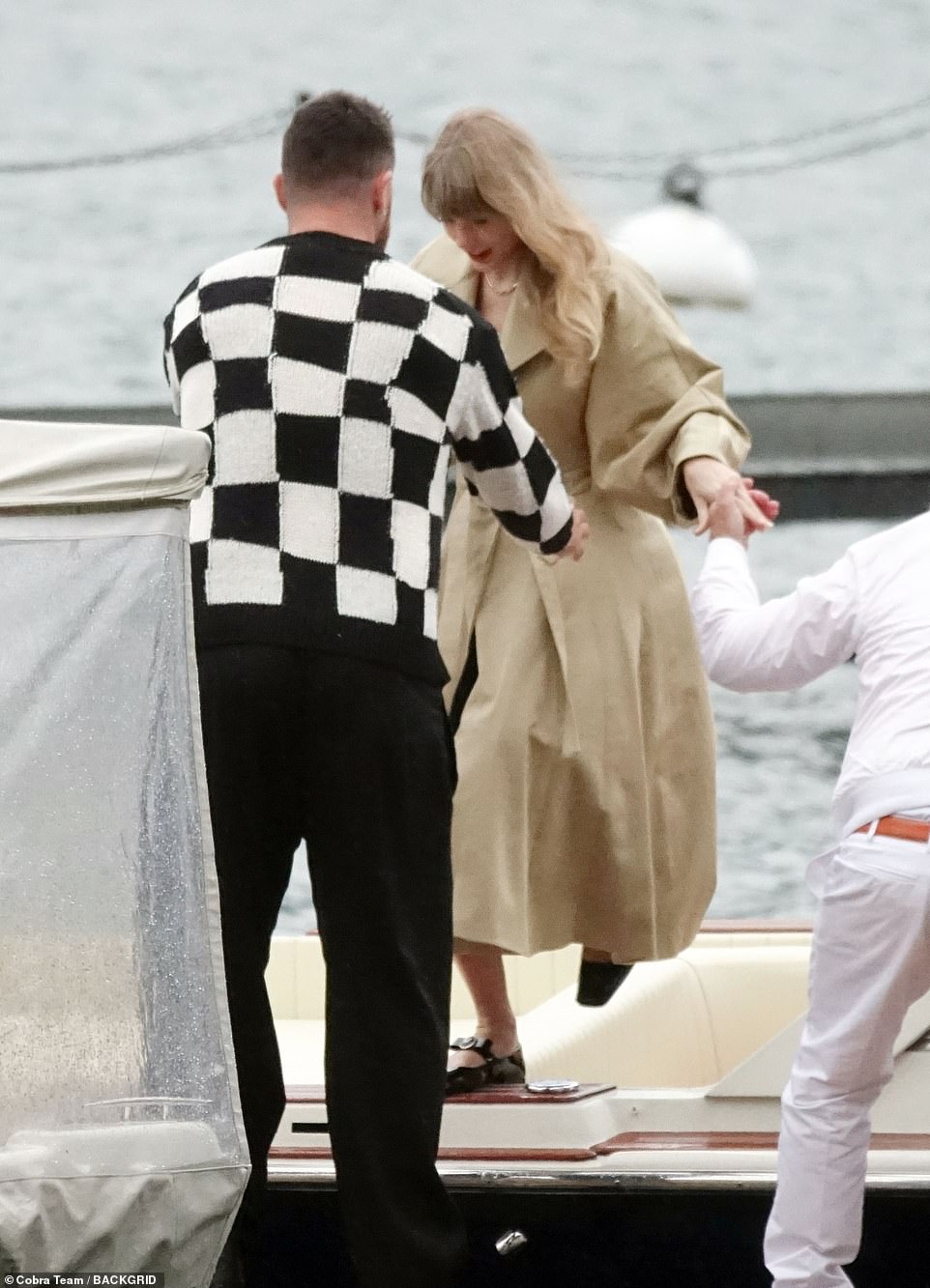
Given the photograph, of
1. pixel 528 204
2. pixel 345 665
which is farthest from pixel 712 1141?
pixel 528 204

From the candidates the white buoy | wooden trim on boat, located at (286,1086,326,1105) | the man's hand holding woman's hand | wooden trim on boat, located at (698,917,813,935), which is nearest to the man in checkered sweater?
the man's hand holding woman's hand

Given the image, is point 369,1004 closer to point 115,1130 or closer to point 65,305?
point 115,1130

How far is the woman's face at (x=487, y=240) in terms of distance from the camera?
315 cm

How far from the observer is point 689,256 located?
895cm

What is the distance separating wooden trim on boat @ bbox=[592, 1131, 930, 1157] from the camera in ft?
10.3

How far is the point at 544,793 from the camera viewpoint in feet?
10.8

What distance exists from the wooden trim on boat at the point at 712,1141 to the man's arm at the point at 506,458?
0.91 meters

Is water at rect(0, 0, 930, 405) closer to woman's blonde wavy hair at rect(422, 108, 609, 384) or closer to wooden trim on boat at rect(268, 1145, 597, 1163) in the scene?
woman's blonde wavy hair at rect(422, 108, 609, 384)

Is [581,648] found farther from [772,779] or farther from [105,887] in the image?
[772,779]

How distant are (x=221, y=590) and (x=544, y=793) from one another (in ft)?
2.90

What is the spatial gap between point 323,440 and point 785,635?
673 millimetres

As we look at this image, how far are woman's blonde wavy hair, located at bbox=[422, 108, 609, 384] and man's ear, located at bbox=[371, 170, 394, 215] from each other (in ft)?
1.32

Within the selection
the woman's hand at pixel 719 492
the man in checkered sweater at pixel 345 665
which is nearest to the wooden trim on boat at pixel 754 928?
the woman's hand at pixel 719 492

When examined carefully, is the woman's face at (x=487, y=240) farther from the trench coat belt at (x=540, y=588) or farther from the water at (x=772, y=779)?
the water at (x=772, y=779)
